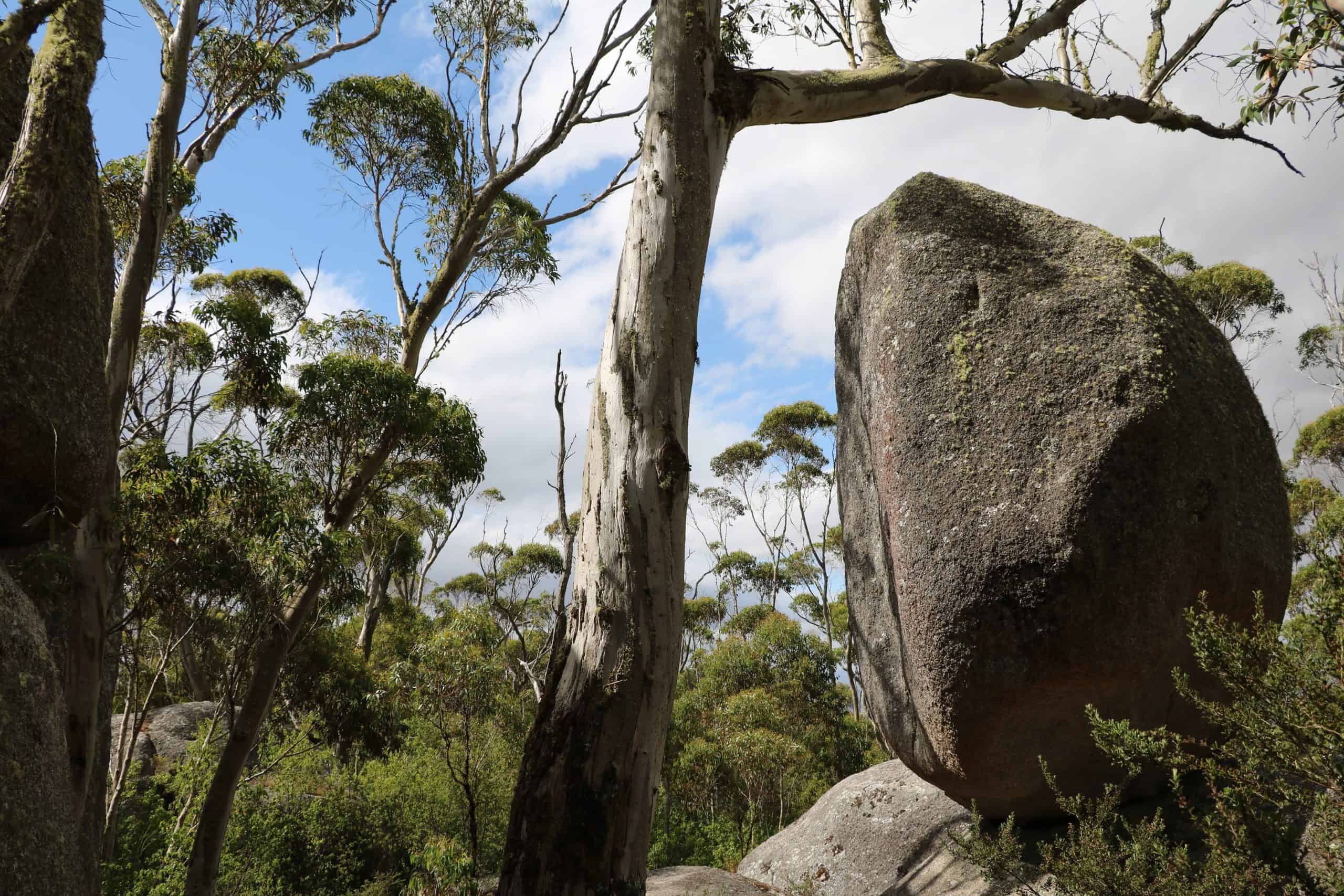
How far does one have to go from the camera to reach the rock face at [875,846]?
230 inches

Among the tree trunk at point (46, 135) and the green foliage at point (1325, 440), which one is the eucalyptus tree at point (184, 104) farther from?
the green foliage at point (1325, 440)

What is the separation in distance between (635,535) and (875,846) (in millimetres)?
4922

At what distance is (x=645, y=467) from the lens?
3107 millimetres

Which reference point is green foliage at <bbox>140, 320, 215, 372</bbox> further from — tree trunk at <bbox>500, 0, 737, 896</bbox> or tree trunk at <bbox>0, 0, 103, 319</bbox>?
tree trunk at <bbox>500, 0, 737, 896</bbox>

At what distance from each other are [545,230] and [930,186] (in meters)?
7.08

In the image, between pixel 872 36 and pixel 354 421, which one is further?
pixel 354 421

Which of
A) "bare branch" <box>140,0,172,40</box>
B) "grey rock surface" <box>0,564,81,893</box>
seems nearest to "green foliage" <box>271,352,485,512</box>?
"bare branch" <box>140,0,172,40</box>

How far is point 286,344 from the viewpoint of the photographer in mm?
9039

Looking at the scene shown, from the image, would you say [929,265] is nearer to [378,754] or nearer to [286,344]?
[286,344]

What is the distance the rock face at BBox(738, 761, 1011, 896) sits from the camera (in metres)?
5.84

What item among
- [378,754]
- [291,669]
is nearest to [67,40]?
[291,669]

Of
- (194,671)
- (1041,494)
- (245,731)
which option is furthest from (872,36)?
(194,671)

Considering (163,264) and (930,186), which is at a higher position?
(163,264)

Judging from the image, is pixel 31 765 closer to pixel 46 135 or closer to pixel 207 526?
pixel 46 135
